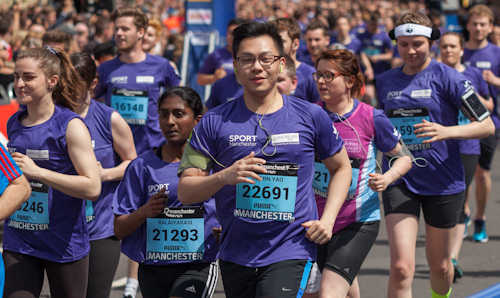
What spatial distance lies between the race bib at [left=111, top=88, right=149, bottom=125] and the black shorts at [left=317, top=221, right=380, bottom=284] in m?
2.97

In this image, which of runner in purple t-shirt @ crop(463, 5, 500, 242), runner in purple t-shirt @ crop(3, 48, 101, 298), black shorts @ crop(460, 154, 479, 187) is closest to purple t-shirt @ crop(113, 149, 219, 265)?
runner in purple t-shirt @ crop(3, 48, 101, 298)

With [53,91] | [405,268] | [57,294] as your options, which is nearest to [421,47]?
[405,268]

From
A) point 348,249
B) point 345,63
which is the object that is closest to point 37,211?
point 348,249

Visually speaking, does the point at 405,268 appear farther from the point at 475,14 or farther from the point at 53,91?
the point at 475,14

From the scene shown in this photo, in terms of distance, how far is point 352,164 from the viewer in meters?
5.14

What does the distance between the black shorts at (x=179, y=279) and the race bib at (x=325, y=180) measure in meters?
0.80

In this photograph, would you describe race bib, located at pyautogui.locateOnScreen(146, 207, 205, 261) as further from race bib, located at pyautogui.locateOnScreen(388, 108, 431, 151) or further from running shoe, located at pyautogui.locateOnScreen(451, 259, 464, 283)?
running shoe, located at pyautogui.locateOnScreen(451, 259, 464, 283)

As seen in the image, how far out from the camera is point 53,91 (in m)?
4.94

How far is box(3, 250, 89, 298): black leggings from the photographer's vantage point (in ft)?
14.7

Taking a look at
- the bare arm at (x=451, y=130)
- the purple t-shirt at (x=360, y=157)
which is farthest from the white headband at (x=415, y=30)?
the purple t-shirt at (x=360, y=157)

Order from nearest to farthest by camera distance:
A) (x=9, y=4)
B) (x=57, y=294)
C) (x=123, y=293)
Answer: (x=57, y=294) < (x=123, y=293) < (x=9, y=4)

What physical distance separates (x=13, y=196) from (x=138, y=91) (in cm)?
418

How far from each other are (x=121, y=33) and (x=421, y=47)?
2.87m

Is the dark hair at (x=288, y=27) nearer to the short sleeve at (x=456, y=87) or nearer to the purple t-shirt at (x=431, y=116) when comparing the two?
the purple t-shirt at (x=431, y=116)
